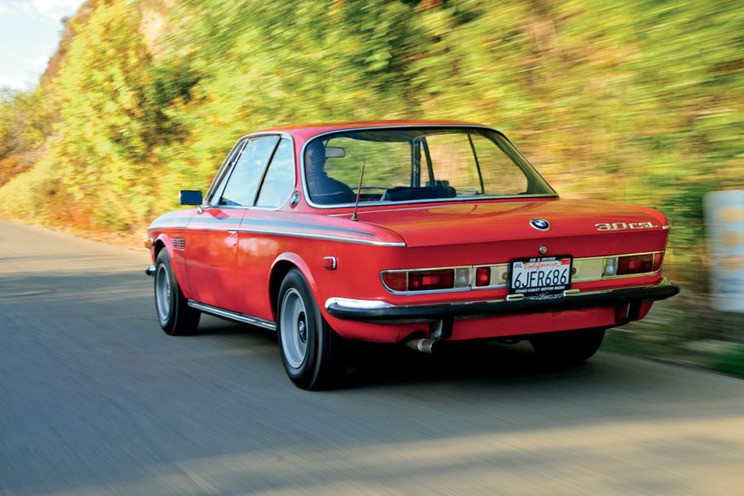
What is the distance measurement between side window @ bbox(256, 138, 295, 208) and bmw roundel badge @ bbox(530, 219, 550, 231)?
1.67 m

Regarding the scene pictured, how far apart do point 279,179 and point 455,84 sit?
5.36 meters

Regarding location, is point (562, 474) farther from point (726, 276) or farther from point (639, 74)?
point (639, 74)

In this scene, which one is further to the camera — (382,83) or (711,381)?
(382,83)

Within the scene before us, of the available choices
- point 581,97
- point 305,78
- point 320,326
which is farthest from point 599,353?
point 305,78

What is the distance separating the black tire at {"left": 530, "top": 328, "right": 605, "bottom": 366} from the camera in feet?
20.0

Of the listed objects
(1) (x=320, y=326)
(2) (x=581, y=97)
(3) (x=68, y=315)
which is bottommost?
(3) (x=68, y=315)

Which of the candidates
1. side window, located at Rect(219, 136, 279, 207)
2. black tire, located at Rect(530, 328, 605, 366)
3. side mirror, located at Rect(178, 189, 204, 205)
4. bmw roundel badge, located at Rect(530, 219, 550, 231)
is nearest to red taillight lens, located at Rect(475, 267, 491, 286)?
bmw roundel badge, located at Rect(530, 219, 550, 231)

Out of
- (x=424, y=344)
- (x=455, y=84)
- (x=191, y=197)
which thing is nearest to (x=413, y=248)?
(x=424, y=344)

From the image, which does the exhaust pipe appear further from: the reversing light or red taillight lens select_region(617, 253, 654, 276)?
red taillight lens select_region(617, 253, 654, 276)

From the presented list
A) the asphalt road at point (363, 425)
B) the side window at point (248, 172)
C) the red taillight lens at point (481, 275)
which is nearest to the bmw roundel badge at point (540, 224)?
the red taillight lens at point (481, 275)

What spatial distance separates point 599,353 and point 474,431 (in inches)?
88.5

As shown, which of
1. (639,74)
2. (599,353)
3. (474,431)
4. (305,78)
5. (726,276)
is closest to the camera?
(474,431)

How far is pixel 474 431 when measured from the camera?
15.3ft

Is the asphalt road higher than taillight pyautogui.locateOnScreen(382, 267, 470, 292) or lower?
lower
